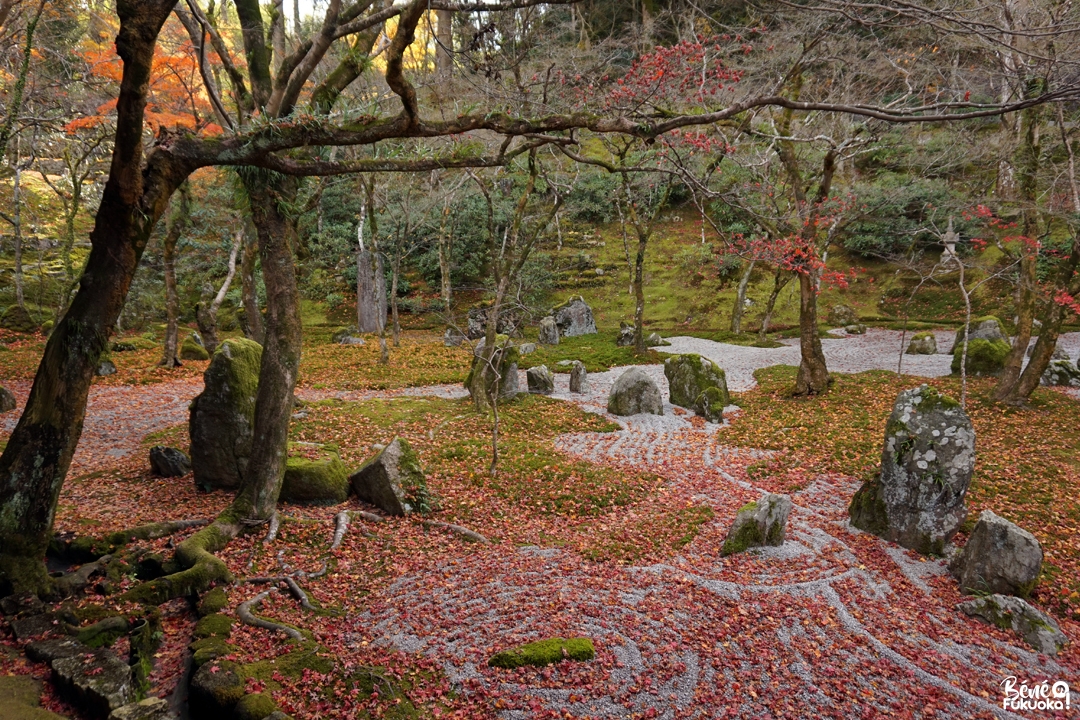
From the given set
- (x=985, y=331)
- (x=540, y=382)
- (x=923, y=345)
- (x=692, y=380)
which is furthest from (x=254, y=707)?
(x=923, y=345)

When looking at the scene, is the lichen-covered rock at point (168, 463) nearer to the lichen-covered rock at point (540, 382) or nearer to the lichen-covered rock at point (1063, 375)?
the lichen-covered rock at point (540, 382)

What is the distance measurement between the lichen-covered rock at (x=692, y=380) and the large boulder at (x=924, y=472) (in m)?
7.21

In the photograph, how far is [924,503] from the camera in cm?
763

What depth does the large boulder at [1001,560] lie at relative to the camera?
6.29 metres

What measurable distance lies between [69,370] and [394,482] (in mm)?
4425

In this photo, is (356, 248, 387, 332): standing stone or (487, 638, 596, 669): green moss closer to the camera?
(487, 638, 596, 669): green moss

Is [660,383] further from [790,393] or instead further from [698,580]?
[698,580]

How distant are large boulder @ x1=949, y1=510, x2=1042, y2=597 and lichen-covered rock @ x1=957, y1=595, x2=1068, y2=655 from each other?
300 mm

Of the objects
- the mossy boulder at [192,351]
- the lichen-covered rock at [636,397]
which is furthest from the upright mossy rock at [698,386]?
the mossy boulder at [192,351]

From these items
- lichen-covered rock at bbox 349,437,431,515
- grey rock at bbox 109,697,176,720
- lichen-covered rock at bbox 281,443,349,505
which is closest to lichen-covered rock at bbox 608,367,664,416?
lichen-covered rock at bbox 349,437,431,515

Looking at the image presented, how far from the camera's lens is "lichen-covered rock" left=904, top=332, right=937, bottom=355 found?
21891 millimetres

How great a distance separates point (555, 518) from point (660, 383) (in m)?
10.6

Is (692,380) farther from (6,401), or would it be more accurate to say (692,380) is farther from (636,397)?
(6,401)

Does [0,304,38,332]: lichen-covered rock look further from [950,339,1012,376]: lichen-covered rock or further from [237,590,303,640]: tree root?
[950,339,1012,376]: lichen-covered rock
